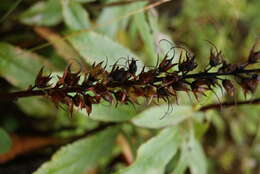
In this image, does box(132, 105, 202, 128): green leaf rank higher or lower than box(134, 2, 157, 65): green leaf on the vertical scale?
lower

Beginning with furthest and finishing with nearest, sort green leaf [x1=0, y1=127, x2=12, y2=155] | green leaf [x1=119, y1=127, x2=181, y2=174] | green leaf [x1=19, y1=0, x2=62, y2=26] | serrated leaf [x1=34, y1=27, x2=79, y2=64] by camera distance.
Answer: green leaf [x1=19, y1=0, x2=62, y2=26], serrated leaf [x1=34, y1=27, x2=79, y2=64], green leaf [x1=119, y1=127, x2=181, y2=174], green leaf [x1=0, y1=127, x2=12, y2=155]

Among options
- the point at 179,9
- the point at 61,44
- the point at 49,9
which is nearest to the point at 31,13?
the point at 49,9

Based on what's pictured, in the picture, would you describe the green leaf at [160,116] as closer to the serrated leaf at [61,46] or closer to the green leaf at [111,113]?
the green leaf at [111,113]

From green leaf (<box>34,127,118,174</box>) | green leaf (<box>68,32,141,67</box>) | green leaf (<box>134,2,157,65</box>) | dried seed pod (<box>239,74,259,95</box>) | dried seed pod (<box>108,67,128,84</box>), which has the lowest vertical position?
green leaf (<box>34,127,118,174</box>)

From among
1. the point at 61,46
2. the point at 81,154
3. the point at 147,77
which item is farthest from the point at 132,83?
the point at 61,46

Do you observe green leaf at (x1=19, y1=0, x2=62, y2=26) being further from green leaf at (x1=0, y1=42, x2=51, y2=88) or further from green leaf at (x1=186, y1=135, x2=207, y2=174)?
green leaf at (x1=186, y1=135, x2=207, y2=174)

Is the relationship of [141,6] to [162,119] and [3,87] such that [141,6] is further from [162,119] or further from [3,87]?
[3,87]

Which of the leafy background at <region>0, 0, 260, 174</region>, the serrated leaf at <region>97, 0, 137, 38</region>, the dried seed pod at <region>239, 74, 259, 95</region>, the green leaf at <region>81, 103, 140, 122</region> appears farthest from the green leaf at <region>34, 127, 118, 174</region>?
the dried seed pod at <region>239, 74, 259, 95</region>

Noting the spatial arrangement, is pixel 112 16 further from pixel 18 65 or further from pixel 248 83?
pixel 248 83
